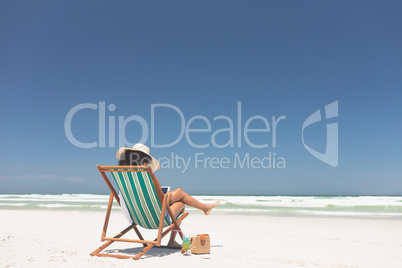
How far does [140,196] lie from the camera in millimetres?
4039

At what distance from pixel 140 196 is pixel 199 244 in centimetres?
101

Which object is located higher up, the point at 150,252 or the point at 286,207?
the point at 150,252

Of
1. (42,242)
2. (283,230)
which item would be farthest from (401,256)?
(42,242)

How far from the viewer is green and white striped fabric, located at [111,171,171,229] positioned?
3912mm

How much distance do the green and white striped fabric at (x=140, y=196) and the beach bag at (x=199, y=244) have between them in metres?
0.39

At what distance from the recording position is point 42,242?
528cm

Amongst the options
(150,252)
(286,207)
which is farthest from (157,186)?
(286,207)

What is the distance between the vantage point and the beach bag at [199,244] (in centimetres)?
434

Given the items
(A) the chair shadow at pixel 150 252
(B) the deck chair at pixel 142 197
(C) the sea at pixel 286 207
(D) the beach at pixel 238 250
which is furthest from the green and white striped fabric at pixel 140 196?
(C) the sea at pixel 286 207

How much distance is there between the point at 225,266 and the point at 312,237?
3183 mm

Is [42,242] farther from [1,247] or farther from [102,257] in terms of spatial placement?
[102,257]

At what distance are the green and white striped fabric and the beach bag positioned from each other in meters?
0.39

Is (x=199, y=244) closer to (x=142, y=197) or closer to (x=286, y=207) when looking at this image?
(x=142, y=197)

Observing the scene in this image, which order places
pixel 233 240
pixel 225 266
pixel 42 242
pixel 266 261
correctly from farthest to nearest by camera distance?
pixel 233 240
pixel 42 242
pixel 266 261
pixel 225 266
